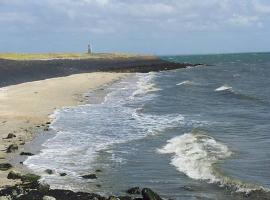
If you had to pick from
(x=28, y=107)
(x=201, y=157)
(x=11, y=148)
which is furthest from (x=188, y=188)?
(x=28, y=107)

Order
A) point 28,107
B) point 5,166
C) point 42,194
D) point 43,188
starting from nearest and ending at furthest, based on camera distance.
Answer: point 42,194
point 43,188
point 5,166
point 28,107

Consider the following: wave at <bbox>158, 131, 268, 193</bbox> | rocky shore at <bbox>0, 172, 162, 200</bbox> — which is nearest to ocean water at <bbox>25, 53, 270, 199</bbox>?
wave at <bbox>158, 131, 268, 193</bbox>

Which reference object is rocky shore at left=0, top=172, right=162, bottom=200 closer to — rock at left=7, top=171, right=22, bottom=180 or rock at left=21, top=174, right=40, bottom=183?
rock at left=21, top=174, right=40, bottom=183

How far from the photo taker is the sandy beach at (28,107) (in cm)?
2719

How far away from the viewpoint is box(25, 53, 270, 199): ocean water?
62.6 feet

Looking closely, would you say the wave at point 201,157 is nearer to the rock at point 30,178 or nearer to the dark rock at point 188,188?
the dark rock at point 188,188

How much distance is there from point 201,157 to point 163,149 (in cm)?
270

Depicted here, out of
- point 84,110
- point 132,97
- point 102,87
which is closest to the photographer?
point 84,110

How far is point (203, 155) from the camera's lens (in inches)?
933

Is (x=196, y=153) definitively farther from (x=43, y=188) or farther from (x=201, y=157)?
(x=43, y=188)

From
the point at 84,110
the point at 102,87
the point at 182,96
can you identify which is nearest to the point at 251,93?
the point at 182,96

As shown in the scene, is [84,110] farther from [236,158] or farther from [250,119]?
[236,158]

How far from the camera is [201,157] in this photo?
2325cm

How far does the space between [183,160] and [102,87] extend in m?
43.2
